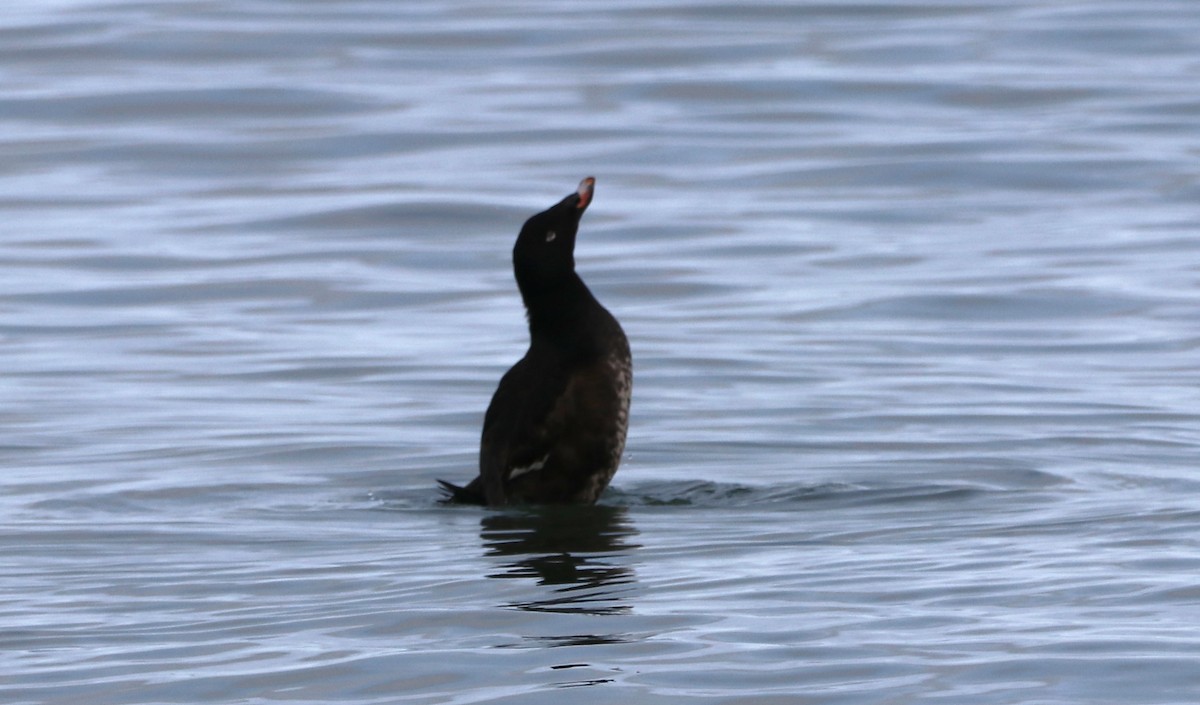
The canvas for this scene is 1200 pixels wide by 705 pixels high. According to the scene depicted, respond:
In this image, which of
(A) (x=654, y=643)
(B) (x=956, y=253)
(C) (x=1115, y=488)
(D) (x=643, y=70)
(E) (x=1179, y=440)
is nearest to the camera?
(A) (x=654, y=643)

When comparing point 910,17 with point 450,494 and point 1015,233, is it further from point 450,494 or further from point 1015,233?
point 450,494

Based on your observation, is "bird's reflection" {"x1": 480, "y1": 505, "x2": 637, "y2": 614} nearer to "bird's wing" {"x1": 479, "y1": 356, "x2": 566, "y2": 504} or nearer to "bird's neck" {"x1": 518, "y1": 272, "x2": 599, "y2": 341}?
"bird's wing" {"x1": 479, "y1": 356, "x2": 566, "y2": 504}

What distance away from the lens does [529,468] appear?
368 inches

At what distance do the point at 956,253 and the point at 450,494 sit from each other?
9.84 meters

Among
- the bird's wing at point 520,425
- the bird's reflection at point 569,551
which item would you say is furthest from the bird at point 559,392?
the bird's reflection at point 569,551

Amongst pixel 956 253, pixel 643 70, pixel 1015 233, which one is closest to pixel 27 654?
pixel 956 253

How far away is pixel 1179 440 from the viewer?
428 inches

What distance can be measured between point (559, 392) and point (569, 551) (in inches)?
40.3

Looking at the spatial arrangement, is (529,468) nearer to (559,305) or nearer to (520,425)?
(520,425)

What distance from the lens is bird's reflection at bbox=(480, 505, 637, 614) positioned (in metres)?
7.25

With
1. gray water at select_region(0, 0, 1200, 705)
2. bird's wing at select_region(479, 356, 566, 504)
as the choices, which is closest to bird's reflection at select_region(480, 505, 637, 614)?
gray water at select_region(0, 0, 1200, 705)

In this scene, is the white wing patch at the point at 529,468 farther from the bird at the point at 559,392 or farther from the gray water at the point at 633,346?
the gray water at the point at 633,346

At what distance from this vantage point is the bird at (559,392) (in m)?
9.23

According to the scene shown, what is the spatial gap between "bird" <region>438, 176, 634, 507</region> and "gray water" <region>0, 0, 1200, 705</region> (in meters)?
0.18
